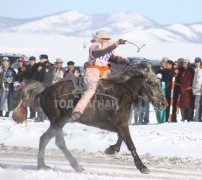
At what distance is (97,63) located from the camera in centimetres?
1201

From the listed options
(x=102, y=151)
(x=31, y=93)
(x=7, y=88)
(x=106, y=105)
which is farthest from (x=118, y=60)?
(x=7, y=88)

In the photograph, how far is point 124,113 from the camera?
11547 mm

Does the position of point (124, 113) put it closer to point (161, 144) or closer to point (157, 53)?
point (161, 144)

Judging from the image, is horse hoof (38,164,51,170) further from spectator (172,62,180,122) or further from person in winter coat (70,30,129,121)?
spectator (172,62,180,122)

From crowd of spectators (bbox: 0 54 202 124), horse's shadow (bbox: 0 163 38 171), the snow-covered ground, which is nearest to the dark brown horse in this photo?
horse's shadow (bbox: 0 163 38 171)

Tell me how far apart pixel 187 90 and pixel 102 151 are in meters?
6.17

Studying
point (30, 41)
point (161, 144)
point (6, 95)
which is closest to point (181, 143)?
point (161, 144)

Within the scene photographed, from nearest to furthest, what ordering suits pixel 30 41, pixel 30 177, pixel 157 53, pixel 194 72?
1. pixel 30 177
2. pixel 194 72
3. pixel 157 53
4. pixel 30 41

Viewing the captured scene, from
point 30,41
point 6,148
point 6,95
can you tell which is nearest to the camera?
point 6,148

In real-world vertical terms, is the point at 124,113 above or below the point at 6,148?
above

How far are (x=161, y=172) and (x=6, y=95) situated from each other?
11.6 meters

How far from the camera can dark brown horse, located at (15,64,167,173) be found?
37.8ft

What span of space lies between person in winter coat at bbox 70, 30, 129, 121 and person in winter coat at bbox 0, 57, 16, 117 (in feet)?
34.0

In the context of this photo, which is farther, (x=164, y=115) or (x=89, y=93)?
(x=164, y=115)
